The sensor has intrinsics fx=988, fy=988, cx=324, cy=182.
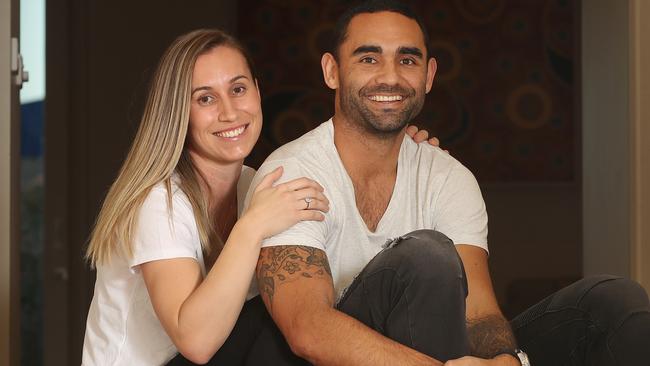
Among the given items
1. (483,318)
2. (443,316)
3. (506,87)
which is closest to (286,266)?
(443,316)

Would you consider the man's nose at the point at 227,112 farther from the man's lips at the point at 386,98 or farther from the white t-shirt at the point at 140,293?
the man's lips at the point at 386,98

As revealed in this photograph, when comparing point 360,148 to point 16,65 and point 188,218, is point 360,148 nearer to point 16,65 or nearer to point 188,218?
point 188,218

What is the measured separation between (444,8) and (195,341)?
3627 mm

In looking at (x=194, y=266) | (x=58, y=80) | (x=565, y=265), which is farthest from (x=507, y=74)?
(x=194, y=266)

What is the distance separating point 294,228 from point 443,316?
1.23 ft

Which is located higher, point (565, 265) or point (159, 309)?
point (159, 309)

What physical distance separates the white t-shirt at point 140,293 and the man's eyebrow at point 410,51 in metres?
0.60

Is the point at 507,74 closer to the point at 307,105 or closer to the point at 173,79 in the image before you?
the point at 307,105

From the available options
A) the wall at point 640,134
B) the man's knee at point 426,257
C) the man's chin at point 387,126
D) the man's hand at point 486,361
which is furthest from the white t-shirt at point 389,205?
the wall at point 640,134

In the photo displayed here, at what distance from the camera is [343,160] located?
2.29 meters

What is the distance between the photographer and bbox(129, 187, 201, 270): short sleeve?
2.01 metres

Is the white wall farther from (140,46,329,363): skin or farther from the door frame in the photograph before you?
the door frame

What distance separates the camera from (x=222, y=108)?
7.26 feet

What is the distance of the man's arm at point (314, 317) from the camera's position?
1.84m
